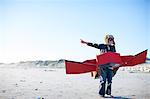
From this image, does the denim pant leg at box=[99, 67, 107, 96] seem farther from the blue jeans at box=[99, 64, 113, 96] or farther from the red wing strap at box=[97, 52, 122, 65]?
the red wing strap at box=[97, 52, 122, 65]

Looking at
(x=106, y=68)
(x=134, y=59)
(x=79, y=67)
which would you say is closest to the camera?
(x=106, y=68)

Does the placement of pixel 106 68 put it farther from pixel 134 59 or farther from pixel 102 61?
pixel 134 59

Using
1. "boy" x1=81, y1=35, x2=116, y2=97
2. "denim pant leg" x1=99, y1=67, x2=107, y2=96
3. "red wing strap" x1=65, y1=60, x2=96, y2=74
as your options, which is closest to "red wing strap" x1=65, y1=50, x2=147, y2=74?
"red wing strap" x1=65, y1=60, x2=96, y2=74

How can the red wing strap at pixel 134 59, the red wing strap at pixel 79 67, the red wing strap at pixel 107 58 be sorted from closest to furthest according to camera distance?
the red wing strap at pixel 107 58 → the red wing strap at pixel 79 67 → the red wing strap at pixel 134 59

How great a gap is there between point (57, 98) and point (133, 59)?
120 inches

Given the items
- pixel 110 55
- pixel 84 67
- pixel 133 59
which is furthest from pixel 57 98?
pixel 133 59

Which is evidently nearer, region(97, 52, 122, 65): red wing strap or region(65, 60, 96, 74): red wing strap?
region(97, 52, 122, 65): red wing strap

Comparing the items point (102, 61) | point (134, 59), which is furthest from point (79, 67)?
point (134, 59)

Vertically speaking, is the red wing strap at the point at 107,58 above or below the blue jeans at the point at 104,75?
above

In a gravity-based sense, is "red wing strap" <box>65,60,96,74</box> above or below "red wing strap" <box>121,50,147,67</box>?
below

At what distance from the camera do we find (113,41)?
30.8 ft

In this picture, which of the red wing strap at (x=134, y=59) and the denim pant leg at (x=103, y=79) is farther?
the red wing strap at (x=134, y=59)

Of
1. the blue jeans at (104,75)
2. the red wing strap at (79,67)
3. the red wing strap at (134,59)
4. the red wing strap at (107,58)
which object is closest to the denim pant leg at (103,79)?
the blue jeans at (104,75)

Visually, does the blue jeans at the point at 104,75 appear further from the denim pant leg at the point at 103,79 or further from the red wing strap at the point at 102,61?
the red wing strap at the point at 102,61
